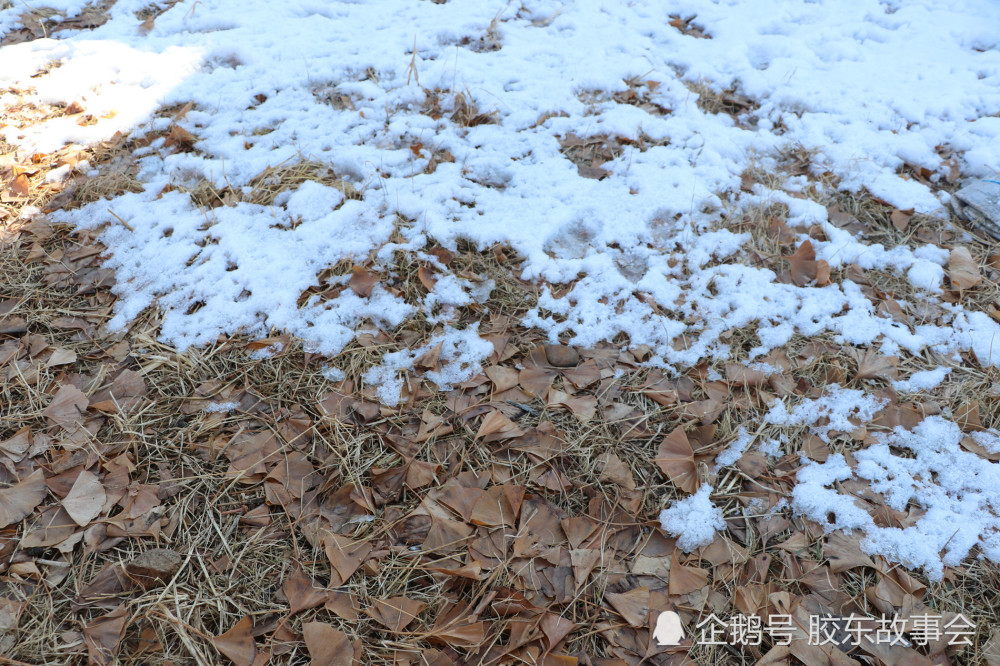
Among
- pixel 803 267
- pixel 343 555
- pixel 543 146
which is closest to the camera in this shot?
pixel 343 555

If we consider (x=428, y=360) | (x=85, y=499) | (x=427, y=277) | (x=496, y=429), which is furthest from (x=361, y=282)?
(x=85, y=499)

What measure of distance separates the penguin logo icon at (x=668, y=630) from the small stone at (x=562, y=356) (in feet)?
2.56

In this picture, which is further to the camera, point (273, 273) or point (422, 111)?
point (422, 111)

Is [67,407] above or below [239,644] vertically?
above

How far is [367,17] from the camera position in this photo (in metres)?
3.23

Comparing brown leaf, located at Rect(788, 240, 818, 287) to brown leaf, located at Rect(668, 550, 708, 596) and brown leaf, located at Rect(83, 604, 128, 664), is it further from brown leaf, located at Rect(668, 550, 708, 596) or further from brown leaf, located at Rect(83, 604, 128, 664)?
brown leaf, located at Rect(83, 604, 128, 664)

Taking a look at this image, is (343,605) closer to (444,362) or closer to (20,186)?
(444,362)

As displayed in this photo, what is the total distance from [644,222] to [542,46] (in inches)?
54.8

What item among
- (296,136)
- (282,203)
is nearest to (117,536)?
(282,203)

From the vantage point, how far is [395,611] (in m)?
1.41

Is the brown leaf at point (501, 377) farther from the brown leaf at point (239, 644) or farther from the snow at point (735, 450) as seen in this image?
the brown leaf at point (239, 644)

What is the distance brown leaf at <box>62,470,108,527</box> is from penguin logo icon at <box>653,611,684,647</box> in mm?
1494

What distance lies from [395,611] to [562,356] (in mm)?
912

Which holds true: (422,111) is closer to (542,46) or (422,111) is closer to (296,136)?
(296,136)
